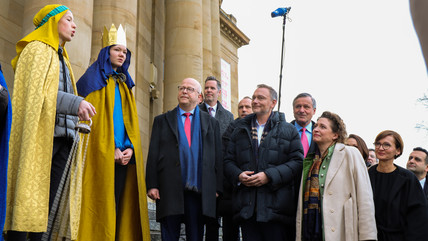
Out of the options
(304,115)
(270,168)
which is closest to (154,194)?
(270,168)

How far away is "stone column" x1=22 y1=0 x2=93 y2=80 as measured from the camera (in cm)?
710

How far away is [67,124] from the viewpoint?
402 cm

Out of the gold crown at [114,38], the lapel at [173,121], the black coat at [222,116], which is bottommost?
the lapel at [173,121]

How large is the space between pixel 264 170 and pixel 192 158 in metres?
0.81

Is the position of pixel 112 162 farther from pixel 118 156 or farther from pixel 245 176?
pixel 245 176

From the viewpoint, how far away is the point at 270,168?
4.75m

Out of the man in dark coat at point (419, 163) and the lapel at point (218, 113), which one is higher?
the lapel at point (218, 113)

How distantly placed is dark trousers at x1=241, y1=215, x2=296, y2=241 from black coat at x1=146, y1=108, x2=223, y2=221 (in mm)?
388

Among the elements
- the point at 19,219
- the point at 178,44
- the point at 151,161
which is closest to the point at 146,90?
the point at 178,44

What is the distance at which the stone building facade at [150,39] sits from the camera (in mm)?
7759

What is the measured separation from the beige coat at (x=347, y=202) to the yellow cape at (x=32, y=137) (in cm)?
250

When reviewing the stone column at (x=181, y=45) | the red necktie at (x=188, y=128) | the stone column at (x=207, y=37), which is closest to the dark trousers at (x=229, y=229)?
the red necktie at (x=188, y=128)

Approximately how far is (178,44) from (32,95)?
32.1 ft

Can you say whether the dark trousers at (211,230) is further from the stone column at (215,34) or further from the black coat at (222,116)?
the stone column at (215,34)
